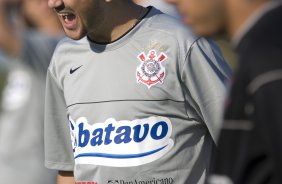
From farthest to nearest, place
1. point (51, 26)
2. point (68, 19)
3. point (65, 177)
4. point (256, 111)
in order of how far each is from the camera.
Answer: point (51, 26) < point (65, 177) < point (68, 19) < point (256, 111)

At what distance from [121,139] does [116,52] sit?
0.43m

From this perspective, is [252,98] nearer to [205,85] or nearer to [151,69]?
[205,85]

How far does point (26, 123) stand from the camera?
4465 millimetres

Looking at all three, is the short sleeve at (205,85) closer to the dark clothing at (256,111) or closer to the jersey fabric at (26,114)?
the jersey fabric at (26,114)

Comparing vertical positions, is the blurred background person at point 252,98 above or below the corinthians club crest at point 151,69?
above

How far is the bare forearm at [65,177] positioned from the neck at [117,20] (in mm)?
760

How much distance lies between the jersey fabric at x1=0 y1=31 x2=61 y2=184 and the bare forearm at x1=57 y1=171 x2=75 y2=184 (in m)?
0.07

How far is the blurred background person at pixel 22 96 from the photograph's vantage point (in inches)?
167

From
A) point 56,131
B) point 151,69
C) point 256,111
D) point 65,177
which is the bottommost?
point 65,177

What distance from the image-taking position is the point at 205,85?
13.3 feet

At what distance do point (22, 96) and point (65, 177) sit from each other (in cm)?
51

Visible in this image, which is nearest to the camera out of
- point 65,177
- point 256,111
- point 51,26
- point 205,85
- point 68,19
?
point 256,111

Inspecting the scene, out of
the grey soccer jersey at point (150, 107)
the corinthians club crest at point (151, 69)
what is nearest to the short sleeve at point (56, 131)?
the grey soccer jersey at point (150, 107)

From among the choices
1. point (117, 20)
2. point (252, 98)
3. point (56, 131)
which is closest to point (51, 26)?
point (56, 131)
